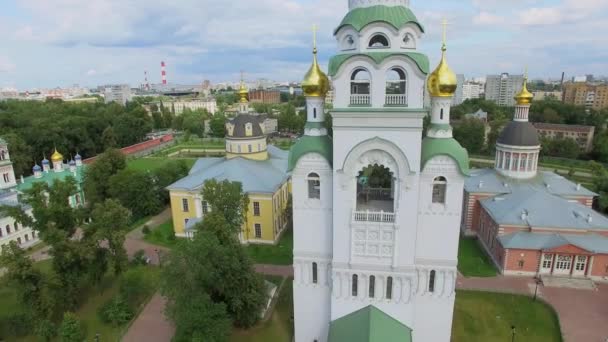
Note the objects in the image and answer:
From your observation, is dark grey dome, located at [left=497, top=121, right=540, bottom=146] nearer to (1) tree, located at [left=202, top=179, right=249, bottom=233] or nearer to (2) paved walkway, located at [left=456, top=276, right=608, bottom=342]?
(2) paved walkway, located at [left=456, top=276, right=608, bottom=342]

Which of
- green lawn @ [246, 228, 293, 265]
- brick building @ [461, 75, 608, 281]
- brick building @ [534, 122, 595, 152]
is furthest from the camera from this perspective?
brick building @ [534, 122, 595, 152]

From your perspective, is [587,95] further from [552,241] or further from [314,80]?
[314,80]

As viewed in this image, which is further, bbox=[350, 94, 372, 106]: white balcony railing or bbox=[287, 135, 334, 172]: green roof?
bbox=[287, 135, 334, 172]: green roof

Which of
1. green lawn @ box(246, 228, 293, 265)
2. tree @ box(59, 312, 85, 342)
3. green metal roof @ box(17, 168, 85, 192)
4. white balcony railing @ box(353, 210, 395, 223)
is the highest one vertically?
white balcony railing @ box(353, 210, 395, 223)

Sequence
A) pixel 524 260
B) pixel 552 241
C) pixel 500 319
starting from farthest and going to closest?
pixel 524 260
pixel 552 241
pixel 500 319

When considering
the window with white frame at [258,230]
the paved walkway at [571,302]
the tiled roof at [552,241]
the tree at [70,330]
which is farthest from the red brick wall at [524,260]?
the tree at [70,330]

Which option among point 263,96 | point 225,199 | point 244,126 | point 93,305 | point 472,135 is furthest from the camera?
point 263,96

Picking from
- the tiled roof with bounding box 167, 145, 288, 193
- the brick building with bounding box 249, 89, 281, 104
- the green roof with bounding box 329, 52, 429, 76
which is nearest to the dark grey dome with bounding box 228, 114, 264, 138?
the tiled roof with bounding box 167, 145, 288, 193

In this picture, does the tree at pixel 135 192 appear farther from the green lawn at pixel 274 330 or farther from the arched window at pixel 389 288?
the arched window at pixel 389 288

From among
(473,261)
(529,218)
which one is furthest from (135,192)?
(529,218)
